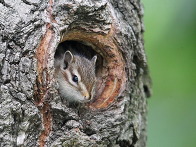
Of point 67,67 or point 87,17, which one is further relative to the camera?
point 67,67

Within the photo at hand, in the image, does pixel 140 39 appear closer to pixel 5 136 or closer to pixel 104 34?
pixel 104 34

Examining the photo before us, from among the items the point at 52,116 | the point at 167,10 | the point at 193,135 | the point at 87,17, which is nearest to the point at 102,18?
the point at 87,17

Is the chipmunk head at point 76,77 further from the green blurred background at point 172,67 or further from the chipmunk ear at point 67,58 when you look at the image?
the green blurred background at point 172,67

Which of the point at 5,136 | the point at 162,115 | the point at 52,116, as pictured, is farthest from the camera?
the point at 162,115

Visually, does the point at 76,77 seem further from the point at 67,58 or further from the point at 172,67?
the point at 172,67

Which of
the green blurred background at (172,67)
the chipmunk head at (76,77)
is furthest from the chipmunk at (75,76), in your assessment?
the green blurred background at (172,67)

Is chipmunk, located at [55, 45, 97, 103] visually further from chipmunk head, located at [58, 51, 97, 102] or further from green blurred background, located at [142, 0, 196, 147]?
green blurred background, located at [142, 0, 196, 147]
